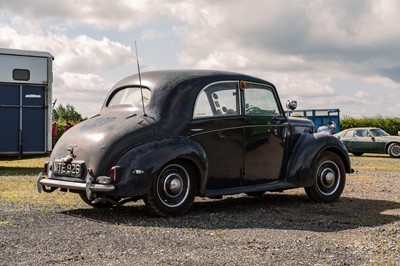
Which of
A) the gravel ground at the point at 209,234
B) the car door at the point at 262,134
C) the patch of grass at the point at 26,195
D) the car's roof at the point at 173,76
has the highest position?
the car's roof at the point at 173,76

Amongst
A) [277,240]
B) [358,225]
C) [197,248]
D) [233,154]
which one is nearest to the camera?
[197,248]

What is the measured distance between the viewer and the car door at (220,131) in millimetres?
8039

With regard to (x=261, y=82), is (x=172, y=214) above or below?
below

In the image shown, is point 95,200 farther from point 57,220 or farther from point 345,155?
point 345,155

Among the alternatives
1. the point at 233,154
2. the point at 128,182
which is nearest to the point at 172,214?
the point at 128,182

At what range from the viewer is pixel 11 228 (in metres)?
6.79

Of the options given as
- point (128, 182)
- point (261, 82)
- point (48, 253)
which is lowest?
point (48, 253)

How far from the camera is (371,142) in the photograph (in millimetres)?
25672

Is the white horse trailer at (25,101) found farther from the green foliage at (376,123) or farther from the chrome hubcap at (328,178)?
the green foliage at (376,123)

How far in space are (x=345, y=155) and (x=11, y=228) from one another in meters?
5.29

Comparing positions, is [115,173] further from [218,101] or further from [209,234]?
[218,101]

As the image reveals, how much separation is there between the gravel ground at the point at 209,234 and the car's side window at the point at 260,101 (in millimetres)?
1403

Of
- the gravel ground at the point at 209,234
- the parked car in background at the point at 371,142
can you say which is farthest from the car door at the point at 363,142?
the gravel ground at the point at 209,234

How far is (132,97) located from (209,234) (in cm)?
274
